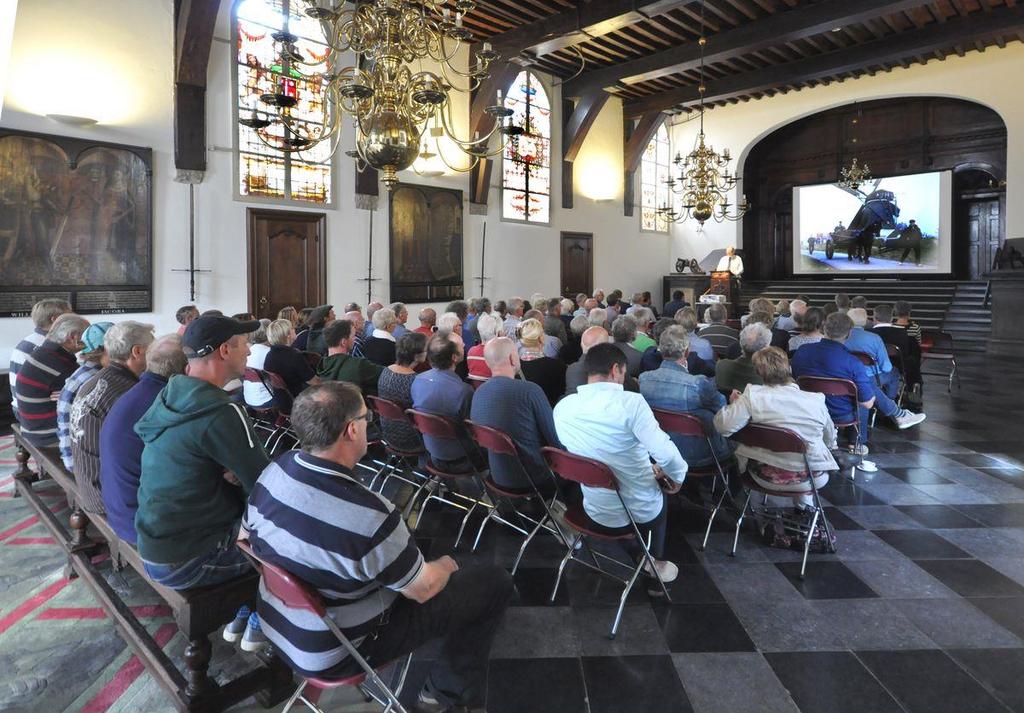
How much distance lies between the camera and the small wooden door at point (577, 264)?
44.7 feet

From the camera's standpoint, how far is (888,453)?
5070 millimetres

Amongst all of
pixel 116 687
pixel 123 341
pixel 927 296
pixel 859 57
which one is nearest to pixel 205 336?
pixel 123 341

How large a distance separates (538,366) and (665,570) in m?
1.76

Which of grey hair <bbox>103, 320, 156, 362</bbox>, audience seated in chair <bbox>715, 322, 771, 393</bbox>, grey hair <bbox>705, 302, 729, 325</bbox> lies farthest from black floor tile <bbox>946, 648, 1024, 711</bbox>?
grey hair <bbox>705, 302, 729, 325</bbox>

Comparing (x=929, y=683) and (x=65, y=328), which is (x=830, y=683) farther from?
(x=65, y=328)

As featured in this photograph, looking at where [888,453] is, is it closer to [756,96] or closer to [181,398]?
[181,398]

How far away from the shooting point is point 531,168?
1285cm

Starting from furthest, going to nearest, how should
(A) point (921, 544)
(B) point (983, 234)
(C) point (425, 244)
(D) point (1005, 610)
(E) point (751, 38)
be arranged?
(B) point (983, 234), (C) point (425, 244), (E) point (751, 38), (A) point (921, 544), (D) point (1005, 610)

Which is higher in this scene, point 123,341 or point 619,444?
point 123,341

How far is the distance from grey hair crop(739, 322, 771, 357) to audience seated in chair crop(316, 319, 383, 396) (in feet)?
8.62

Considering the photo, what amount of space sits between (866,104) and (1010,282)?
6760 millimetres

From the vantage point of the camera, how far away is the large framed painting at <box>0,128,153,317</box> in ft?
21.9

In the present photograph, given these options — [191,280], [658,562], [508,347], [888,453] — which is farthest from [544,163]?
[658,562]

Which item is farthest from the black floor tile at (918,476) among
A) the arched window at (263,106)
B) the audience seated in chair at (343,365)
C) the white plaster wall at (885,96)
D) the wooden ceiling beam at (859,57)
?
the white plaster wall at (885,96)
